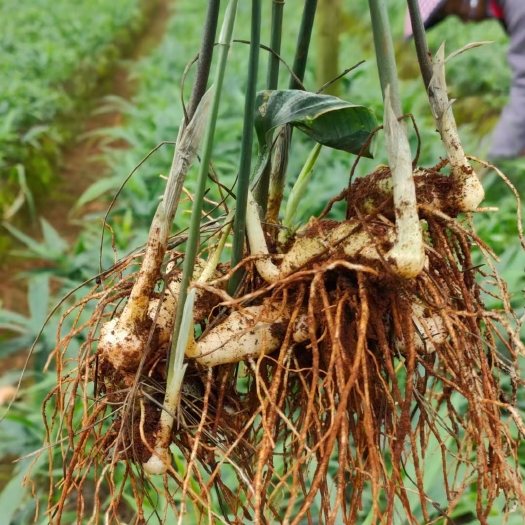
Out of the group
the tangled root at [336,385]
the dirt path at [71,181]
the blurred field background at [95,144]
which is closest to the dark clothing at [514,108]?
the blurred field background at [95,144]

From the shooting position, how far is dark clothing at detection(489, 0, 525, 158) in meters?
1.69

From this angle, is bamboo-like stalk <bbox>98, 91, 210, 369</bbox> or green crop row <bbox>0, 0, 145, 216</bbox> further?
green crop row <bbox>0, 0, 145, 216</bbox>

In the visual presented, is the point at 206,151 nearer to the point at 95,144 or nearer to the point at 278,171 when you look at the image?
the point at 278,171

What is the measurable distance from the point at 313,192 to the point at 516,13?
0.82 metres

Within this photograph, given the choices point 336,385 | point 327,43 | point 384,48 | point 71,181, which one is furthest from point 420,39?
point 71,181

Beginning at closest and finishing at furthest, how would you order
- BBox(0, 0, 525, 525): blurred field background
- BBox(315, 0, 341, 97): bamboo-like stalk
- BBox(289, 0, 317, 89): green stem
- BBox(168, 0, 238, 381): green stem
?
BBox(168, 0, 238, 381): green stem < BBox(289, 0, 317, 89): green stem < BBox(0, 0, 525, 525): blurred field background < BBox(315, 0, 341, 97): bamboo-like stalk

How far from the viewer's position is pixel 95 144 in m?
3.85

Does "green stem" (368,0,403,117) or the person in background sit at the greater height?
the person in background

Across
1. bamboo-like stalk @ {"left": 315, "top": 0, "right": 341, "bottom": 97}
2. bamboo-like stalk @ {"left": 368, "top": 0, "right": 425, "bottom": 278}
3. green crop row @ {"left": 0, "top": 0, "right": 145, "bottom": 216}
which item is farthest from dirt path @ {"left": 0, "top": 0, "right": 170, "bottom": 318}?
bamboo-like stalk @ {"left": 368, "top": 0, "right": 425, "bottom": 278}

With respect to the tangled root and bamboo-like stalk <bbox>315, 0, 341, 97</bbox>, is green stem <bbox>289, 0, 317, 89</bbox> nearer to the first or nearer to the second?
the tangled root

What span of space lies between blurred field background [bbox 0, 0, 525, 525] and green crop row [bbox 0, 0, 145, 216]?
13mm

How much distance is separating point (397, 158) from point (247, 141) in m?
0.14

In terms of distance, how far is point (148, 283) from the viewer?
22.4 inches

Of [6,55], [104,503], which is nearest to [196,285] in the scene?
[104,503]
